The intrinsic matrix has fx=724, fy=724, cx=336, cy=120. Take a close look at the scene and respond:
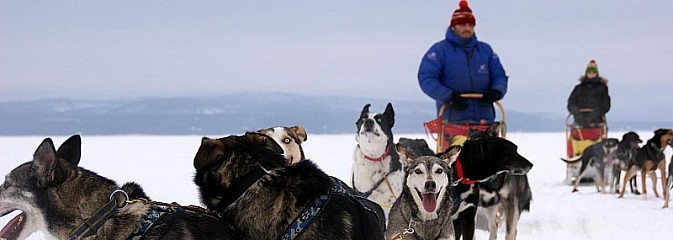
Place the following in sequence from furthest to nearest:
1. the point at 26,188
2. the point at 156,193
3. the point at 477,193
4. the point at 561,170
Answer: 1. the point at 561,170
2. the point at 156,193
3. the point at 477,193
4. the point at 26,188

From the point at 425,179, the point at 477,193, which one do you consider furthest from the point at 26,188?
the point at 477,193

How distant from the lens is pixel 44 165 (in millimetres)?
2480

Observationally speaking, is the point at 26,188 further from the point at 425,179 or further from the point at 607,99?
the point at 607,99

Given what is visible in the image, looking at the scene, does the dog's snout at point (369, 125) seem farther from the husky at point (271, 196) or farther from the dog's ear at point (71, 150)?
the dog's ear at point (71, 150)

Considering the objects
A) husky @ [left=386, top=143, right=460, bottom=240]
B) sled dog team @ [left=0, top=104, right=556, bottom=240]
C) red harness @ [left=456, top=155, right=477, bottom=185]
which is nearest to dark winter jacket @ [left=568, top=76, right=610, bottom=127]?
A: red harness @ [left=456, top=155, right=477, bottom=185]

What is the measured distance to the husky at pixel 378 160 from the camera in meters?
5.25

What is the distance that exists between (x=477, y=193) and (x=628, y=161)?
18.7ft

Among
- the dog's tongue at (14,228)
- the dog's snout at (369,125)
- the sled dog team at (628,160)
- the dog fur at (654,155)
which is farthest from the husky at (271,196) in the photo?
the dog fur at (654,155)

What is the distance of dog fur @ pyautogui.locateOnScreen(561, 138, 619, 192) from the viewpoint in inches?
382

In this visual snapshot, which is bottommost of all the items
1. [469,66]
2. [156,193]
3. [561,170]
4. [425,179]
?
[561,170]

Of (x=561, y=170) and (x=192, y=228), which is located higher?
(x=192, y=228)

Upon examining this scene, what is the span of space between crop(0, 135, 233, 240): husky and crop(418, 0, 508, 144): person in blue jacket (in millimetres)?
3674

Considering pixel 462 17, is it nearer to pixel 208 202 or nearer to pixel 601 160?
pixel 208 202

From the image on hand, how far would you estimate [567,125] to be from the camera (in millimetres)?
10758
